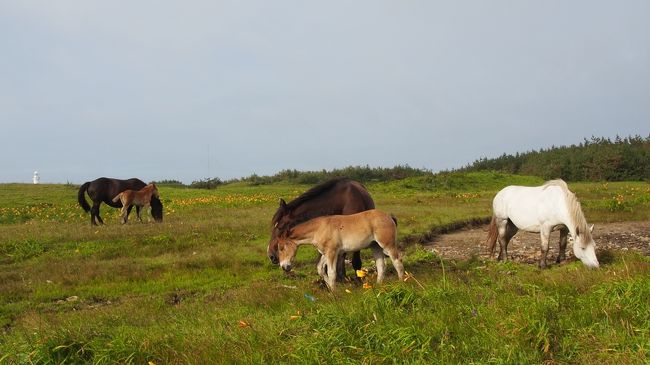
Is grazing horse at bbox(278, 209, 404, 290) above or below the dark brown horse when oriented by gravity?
below

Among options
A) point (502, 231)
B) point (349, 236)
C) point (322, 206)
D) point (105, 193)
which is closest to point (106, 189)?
point (105, 193)

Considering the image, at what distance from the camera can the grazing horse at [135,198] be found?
2103cm

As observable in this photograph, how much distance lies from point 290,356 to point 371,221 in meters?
4.44

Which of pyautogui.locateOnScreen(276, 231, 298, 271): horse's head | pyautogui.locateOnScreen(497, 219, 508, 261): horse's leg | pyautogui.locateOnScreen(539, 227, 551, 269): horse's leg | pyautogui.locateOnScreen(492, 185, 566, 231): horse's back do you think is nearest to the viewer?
pyautogui.locateOnScreen(276, 231, 298, 271): horse's head

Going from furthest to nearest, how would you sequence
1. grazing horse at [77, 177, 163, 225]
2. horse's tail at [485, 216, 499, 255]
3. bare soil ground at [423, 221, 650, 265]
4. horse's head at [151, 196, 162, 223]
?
horse's head at [151, 196, 162, 223], grazing horse at [77, 177, 163, 225], bare soil ground at [423, 221, 650, 265], horse's tail at [485, 216, 499, 255]

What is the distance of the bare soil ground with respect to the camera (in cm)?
1338

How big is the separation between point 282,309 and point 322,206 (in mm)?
3471

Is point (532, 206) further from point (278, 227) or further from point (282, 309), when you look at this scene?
point (282, 309)

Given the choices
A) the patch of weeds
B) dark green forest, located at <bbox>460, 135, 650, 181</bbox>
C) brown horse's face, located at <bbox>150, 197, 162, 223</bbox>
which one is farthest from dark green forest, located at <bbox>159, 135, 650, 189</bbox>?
the patch of weeds

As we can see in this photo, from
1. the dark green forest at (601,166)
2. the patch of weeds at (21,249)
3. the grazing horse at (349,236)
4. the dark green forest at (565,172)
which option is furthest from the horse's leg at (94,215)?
the dark green forest at (601,166)

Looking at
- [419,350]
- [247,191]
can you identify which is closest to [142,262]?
[419,350]

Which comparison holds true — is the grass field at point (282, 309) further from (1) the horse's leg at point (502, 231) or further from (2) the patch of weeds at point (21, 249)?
(1) the horse's leg at point (502, 231)

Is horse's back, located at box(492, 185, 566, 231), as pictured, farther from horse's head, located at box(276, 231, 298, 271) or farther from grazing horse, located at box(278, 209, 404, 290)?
horse's head, located at box(276, 231, 298, 271)

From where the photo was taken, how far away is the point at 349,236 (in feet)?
29.1
